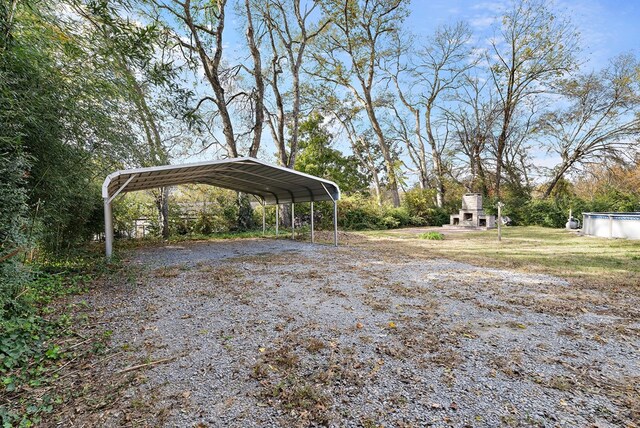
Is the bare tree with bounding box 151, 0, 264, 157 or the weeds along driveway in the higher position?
the bare tree with bounding box 151, 0, 264, 157

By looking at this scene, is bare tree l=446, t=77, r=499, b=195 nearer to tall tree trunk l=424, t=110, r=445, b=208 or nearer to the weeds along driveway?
tall tree trunk l=424, t=110, r=445, b=208

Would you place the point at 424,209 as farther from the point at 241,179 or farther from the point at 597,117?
the point at 241,179

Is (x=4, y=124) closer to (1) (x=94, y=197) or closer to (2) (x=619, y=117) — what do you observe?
(1) (x=94, y=197)

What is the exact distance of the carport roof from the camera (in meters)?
6.83

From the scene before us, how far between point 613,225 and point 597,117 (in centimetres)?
1174

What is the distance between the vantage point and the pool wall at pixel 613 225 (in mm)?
9867

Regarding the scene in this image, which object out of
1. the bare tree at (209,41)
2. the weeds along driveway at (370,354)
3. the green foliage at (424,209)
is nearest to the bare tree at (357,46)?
the green foliage at (424,209)

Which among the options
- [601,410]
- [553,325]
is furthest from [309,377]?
[553,325]

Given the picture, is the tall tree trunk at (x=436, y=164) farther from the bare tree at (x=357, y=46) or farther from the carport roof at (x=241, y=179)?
the carport roof at (x=241, y=179)

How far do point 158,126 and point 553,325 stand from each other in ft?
30.4

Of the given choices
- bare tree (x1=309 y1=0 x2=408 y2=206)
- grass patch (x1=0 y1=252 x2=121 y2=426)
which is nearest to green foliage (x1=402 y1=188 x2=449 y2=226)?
bare tree (x1=309 y1=0 x2=408 y2=206)

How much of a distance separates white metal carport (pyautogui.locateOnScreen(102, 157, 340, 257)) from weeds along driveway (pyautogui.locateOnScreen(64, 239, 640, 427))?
99.7 inches

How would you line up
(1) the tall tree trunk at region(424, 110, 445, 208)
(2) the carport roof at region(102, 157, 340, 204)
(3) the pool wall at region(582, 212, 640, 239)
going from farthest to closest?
1. (1) the tall tree trunk at region(424, 110, 445, 208)
2. (3) the pool wall at region(582, 212, 640, 239)
3. (2) the carport roof at region(102, 157, 340, 204)

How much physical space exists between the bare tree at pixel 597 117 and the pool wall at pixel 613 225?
32.9 ft
